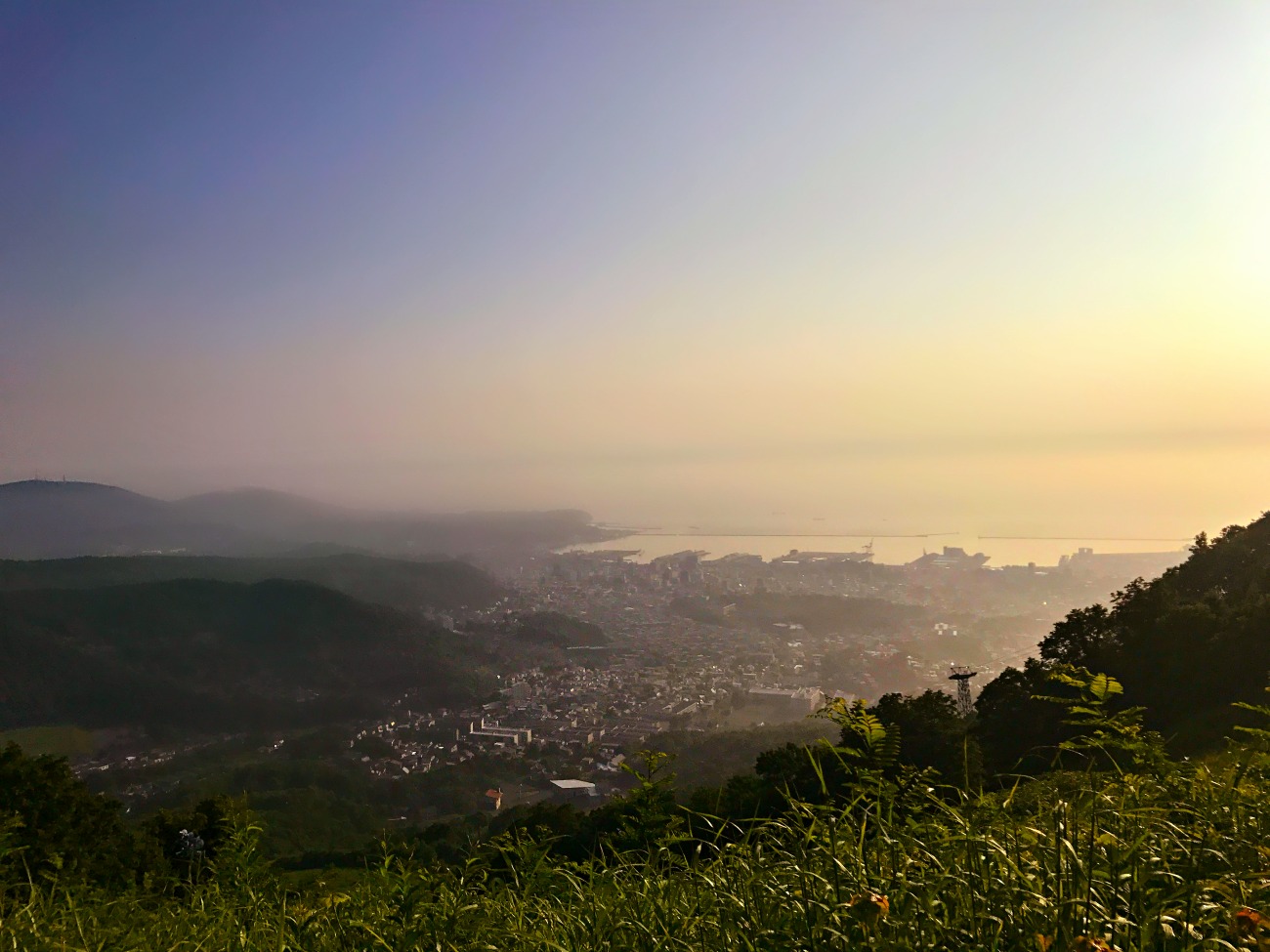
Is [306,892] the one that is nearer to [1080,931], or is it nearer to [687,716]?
[1080,931]

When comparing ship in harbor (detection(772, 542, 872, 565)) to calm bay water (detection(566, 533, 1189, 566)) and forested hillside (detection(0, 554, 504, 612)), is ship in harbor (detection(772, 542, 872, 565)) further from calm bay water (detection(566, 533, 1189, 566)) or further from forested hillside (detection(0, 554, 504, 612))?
forested hillside (detection(0, 554, 504, 612))

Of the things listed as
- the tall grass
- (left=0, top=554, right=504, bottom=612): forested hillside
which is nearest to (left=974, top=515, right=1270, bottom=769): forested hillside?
the tall grass

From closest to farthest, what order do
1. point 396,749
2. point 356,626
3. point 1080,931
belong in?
1. point 1080,931
2. point 396,749
3. point 356,626

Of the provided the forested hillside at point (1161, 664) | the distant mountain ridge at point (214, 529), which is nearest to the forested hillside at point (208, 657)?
the distant mountain ridge at point (214, 529)

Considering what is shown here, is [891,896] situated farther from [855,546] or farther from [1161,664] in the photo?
[855,546]

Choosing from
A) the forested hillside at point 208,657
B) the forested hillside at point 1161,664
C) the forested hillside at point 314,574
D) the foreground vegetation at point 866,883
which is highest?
the foreground vegetation at point 866,883

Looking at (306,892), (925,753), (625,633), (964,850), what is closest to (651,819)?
(964,850)

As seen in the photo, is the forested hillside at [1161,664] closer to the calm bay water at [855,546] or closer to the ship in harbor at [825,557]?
the calm bay water at [855,546]
